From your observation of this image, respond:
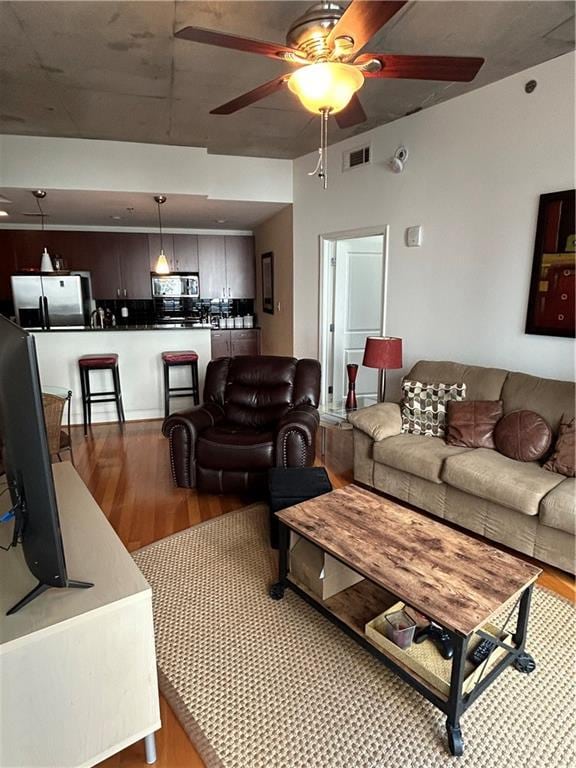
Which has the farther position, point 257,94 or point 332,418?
point 332,418

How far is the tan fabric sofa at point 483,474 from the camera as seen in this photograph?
227 centimetres

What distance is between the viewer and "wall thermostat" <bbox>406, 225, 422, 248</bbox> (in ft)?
12.2

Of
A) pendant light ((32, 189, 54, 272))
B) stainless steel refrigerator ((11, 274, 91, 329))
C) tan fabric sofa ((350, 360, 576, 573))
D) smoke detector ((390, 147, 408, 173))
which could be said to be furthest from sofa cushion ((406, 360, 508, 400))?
stainless steel refrigerator ((11, 274, 91, 329))

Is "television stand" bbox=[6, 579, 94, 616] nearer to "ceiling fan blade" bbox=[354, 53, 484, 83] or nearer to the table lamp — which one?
"ceiling fan blade" bbox=[354, 53, 484, 83]

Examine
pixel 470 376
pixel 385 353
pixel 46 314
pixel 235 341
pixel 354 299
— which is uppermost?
pixel 354 299

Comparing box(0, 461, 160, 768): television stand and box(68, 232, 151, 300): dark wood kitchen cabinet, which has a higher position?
box(68, 232, 151, 300): dark wood kitchen cabinet

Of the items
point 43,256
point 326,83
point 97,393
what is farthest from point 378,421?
point 43,256

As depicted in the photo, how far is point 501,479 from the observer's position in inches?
95.0

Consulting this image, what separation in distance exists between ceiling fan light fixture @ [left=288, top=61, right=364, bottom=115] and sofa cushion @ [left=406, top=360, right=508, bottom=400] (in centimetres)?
197

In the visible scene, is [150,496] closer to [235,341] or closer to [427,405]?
[427,405]

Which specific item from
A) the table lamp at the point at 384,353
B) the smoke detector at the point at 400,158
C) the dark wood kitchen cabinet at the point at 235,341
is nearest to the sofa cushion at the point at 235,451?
the table lamp at the point at 384,353

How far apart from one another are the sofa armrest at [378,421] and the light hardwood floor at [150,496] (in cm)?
52

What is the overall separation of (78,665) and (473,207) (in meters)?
3.49

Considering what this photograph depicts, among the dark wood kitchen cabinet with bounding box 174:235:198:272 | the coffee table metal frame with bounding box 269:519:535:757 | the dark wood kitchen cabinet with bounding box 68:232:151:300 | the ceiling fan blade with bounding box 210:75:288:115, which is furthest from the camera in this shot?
the dark wood kitchen cabinet with bounding box 174:235:198:272
